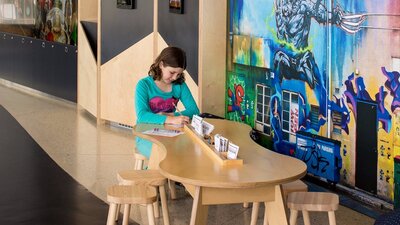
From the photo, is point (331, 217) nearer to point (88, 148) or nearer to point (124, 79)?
point (88, 148)

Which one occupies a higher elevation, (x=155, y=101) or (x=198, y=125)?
(x=155, y=101)

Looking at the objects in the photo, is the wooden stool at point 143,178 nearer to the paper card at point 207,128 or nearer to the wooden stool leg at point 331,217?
the paper card at point 207,128

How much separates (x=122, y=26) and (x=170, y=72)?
158 inches

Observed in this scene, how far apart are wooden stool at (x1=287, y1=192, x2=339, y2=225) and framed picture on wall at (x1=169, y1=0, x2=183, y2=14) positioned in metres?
4.21

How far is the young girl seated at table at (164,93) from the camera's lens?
20.9 feet

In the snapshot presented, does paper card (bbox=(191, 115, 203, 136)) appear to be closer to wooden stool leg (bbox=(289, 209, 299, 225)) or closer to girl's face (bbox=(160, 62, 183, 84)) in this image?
girl's face (bbox=(160, 62, 183, 84))

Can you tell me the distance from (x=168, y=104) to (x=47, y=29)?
23.0 ft

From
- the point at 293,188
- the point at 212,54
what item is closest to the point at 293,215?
the point at 293,188

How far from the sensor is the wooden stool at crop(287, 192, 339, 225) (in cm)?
492

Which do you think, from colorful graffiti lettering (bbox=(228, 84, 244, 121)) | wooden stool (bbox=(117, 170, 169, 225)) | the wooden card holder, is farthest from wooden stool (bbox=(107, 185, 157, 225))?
colorful graffiti lettering (bbox=(228, 84, 244, 121))

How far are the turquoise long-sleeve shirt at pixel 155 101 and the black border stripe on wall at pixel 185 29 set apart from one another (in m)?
1.94

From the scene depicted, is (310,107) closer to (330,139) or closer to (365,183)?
(330,139)

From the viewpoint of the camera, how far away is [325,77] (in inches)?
275

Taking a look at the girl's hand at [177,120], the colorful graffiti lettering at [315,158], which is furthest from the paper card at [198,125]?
the colorful graffiti lettering at [315,158]
